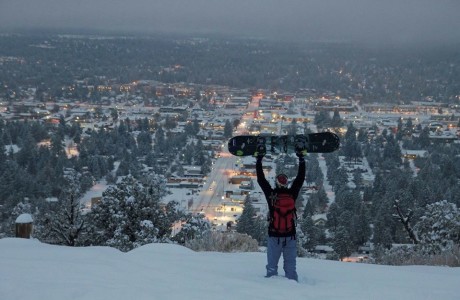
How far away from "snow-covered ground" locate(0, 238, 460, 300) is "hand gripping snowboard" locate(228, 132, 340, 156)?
1002mm

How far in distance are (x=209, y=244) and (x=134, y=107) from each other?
53.8m

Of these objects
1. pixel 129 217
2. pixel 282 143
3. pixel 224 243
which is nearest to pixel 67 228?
pixel 129 217

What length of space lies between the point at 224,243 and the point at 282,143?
5.55ft

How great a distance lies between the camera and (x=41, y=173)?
2969 centimetres

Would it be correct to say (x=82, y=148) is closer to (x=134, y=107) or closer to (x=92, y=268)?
(x=134, y=107)

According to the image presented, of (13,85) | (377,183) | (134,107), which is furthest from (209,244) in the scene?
(13,85)

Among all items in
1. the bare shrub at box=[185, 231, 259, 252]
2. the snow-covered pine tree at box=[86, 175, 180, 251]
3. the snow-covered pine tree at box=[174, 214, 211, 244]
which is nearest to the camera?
the bare shrub at box=[185, 231, 259, 252]

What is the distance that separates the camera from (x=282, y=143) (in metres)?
4.71

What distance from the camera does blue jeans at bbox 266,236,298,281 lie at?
383 centimetres

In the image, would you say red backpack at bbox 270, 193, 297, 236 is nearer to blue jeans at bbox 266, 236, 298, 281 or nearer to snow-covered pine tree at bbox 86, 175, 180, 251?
blue jeans at bbox 266, 236, 298, 281

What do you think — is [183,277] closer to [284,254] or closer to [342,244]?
[284,254]

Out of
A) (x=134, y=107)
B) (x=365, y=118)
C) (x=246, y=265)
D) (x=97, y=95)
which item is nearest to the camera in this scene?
(x=246, y=265)

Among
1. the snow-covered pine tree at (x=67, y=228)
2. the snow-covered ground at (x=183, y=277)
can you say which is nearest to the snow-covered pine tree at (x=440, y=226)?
the snow-covered ground at (x=183, y=277)

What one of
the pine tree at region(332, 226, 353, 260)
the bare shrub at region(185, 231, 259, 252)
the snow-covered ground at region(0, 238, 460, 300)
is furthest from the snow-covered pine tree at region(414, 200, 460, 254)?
the pine tree at region(332, 226, 353, 260)
